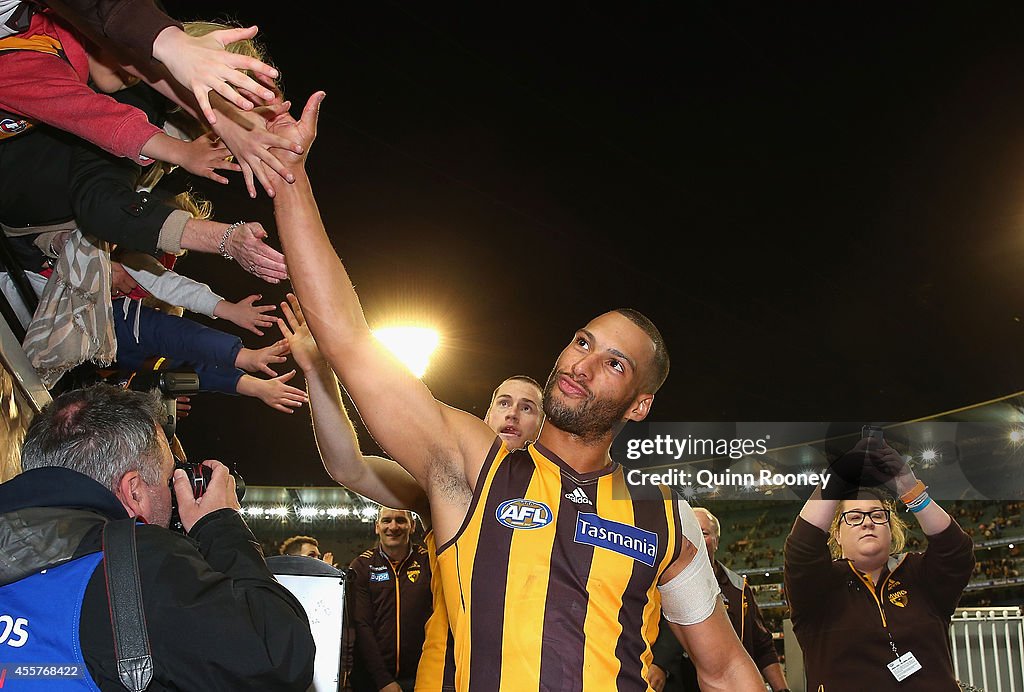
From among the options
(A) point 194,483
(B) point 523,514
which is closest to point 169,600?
(A) point 194,483

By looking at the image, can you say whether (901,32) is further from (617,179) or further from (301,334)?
(301,334)

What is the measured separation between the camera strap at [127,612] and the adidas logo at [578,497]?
96cm

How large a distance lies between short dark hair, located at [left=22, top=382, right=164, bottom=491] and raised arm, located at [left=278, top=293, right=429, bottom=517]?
53cm

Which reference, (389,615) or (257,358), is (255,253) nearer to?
(257,358)

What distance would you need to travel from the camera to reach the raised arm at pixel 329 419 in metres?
2.19

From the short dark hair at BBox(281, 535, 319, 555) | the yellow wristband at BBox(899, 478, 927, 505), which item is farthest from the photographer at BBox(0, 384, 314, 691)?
the short dark hair at BBox(281, 535, 319, 555)

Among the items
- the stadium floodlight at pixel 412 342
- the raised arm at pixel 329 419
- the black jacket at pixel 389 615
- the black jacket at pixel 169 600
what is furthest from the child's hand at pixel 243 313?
the stadium floodlight at pixel 412 342

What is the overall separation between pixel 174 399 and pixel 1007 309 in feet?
24.7

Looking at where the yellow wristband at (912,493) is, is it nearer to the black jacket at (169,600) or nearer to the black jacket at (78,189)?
the black jacket at (169,600)

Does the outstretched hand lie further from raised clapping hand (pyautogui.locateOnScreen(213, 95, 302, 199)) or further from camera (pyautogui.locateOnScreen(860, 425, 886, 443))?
camera (pyautogui.locateOnScreen(860, 425, 886, 443))

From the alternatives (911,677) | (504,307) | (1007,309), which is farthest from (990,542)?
(911,677)

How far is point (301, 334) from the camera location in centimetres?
223

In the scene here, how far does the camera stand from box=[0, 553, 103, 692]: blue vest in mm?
1277

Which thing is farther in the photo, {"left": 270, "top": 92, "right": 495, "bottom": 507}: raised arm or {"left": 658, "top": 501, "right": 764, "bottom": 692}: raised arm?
{"left": 658, "top": 501, "right": 764, "bottom": 692}: raised arm
